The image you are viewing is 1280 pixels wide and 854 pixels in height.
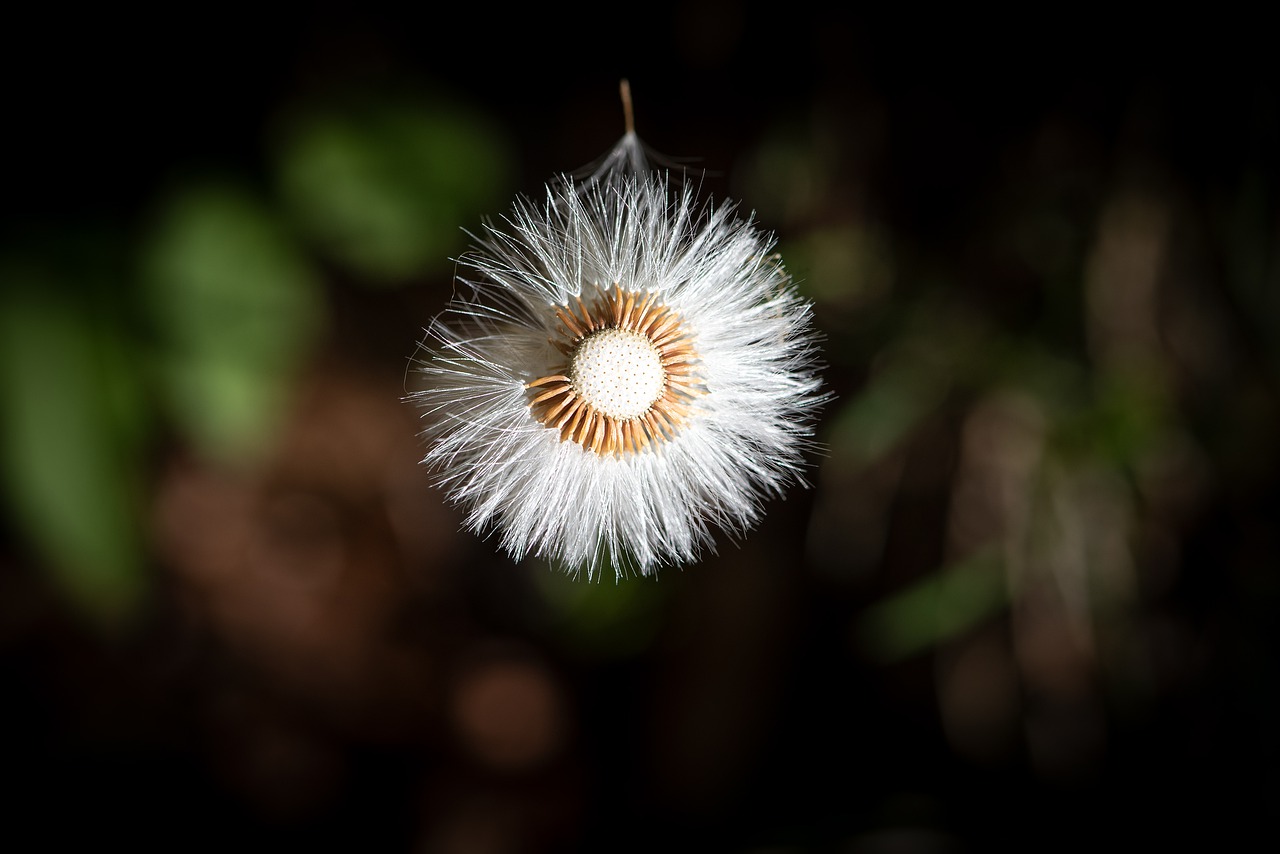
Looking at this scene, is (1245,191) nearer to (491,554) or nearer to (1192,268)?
(1192,268)

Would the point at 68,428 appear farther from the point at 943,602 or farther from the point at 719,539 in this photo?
the point at 943,602

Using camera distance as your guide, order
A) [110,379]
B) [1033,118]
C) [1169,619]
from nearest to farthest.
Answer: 1. [110,379]
2. [1033,118]
3. [1169,619]

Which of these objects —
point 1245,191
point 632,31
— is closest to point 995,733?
point 1245,191

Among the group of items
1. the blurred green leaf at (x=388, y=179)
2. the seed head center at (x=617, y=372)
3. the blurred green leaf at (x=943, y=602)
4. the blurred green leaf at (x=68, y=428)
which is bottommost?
the seed head center at (x=617, y=372)

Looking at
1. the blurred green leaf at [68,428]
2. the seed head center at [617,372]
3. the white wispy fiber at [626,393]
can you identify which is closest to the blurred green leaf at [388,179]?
the blurred green leaf at [68,428]

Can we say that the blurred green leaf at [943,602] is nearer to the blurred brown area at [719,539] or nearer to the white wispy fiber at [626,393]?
the blurred brown area at [719,539]

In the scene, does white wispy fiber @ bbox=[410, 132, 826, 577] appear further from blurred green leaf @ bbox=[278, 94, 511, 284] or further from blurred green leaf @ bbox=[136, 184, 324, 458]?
blurred green leaf @ bbox=[136, 184, 324, 458]

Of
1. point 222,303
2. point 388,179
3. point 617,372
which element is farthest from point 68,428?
point 617,372
